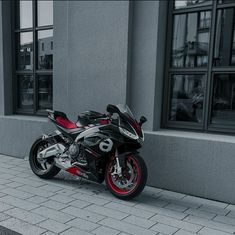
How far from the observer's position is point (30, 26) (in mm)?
6027

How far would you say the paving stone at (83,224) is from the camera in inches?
120

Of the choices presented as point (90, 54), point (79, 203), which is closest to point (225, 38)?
point (90, 54)

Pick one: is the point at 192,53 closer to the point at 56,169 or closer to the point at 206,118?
the point at 206,118

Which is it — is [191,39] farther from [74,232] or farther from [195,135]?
[74,232]

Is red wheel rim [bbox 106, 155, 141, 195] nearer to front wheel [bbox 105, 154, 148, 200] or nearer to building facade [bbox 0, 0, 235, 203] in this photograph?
front wheel [bbox 105, 154, 148, 200]

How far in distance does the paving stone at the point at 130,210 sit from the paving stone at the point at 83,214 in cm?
30

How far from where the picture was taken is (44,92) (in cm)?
597

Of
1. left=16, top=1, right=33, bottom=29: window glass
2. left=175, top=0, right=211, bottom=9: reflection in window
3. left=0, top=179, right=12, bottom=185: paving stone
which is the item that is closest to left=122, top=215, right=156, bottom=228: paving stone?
left=0, top=179, right=12, bottom=185: paving stone

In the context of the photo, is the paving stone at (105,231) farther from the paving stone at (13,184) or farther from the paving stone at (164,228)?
A: the paving stone at (13,184)

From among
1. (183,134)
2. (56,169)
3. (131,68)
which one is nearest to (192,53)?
(131,68)

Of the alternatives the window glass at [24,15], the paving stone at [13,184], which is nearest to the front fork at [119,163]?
the paving stone at [13,184]

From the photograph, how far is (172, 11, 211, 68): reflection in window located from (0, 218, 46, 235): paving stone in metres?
2.95

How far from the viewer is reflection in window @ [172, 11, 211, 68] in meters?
4.20

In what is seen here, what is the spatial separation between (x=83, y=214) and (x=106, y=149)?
86 cm
